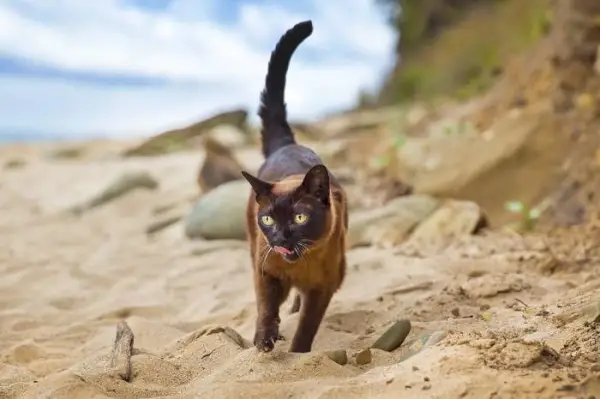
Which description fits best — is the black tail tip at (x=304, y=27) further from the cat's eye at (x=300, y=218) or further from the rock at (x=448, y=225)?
the rock at (x=448, y=225)

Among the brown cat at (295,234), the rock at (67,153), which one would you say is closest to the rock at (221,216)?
the brown cat at (295,234)

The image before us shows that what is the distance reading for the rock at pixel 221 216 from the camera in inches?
219

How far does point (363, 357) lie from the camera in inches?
104

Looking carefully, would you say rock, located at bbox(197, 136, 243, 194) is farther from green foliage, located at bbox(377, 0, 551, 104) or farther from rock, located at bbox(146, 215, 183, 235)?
green foliage, located at bbox(377, 0, 551, 104)

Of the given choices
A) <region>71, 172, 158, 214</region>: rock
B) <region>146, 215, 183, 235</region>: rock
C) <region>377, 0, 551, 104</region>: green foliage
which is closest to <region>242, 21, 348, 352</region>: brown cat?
<region>146, 215, 183, 235</region>: rock

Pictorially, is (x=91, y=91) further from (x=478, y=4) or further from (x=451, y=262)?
(x=478, y=4)

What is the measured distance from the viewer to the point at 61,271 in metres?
5.02

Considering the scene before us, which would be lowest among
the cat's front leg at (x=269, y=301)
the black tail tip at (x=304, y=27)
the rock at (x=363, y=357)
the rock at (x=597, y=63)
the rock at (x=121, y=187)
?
the rock at (x=363, y=357)

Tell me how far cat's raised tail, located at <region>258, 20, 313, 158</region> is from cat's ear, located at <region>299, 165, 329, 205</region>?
0.96 metres

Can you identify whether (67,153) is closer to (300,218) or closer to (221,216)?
(221,216)

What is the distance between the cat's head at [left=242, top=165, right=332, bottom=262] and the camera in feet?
8.91

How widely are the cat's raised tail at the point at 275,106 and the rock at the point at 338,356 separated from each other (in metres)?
1.35

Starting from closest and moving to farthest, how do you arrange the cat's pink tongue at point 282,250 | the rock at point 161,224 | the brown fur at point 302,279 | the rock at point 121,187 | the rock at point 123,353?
the rock at point 123,353 → the cat's pink tongue at point 282,250 → the brown fur at point 302,279 → the rock at point 161,224 → the rock at point 121,187

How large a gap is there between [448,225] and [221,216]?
5.52ft
